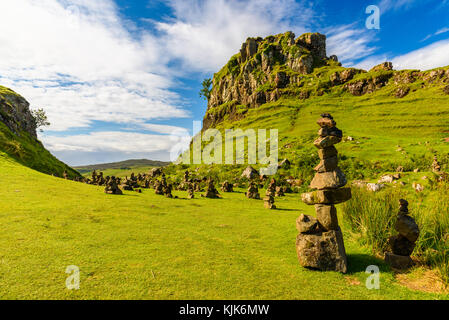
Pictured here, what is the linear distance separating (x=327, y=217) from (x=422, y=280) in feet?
11.7

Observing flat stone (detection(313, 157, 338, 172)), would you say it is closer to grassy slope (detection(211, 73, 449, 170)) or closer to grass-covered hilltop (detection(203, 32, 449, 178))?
grass-covered hilltop (detection(203, 32, 449, 178))

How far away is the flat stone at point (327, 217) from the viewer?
896 cm

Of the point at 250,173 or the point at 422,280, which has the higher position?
the point at 250,173

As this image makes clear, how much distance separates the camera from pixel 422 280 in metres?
7.62

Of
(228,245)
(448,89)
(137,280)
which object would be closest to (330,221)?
(228,245)

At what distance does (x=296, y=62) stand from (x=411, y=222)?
131 meters

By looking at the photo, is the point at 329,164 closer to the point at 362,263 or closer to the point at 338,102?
the point at 362,263

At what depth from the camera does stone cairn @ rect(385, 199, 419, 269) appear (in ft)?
27.6

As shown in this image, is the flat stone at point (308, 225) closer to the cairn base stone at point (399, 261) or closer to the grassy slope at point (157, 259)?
the grassy slope at point (157, 259)

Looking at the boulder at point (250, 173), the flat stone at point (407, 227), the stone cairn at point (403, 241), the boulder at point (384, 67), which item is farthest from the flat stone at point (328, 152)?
the boulder at point (384, 67)

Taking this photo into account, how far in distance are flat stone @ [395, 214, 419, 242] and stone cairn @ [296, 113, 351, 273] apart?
208 centimetres

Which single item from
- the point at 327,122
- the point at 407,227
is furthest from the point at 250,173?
the point at 407,227
